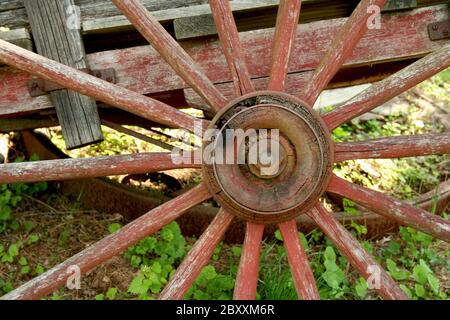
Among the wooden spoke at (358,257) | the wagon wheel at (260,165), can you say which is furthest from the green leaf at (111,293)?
the wooden spoke at (358,257)

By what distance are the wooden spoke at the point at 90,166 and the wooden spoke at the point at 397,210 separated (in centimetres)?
49

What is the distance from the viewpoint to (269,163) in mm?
1673

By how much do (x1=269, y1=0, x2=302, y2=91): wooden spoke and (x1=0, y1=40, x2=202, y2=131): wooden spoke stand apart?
275 millimetres

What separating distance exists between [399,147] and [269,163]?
1.39 feet

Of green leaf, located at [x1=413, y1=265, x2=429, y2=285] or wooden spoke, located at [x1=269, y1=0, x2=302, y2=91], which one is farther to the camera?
green leaf, located at [x1=413, y1=265, x2=429, y2=285]

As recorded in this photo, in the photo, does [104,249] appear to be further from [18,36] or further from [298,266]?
[18,36]

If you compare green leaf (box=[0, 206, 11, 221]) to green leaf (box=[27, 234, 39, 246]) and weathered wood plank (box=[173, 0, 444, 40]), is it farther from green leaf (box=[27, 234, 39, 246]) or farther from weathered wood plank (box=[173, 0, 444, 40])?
weathered wood plank (box=[173, 0, 444, 40])

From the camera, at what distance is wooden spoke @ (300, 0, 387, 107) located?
1.72m

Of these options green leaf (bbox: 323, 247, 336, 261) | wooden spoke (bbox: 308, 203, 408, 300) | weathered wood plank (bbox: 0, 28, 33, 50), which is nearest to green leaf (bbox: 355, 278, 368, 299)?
green leaf (bbox: 323, 247, 336, 261)

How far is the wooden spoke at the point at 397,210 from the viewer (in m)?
1.71

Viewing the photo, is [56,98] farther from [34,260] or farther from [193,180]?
[193,180]

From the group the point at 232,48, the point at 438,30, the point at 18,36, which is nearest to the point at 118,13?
the point at 18,36
